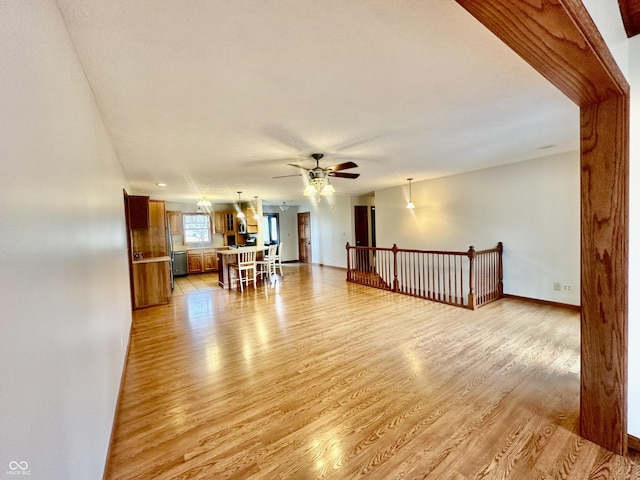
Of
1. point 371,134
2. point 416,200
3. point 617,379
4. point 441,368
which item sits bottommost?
point 441,368

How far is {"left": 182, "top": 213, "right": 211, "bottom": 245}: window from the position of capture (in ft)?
30.2

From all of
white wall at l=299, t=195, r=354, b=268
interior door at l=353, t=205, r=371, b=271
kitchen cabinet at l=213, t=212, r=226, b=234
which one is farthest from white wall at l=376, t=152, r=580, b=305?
kitchen cabinet at l=213, t=212, r=226, b=234

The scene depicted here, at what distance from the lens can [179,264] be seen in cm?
884

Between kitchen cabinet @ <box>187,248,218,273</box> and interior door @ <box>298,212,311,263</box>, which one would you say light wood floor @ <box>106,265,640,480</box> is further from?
interior door @ <box>298,212,311,263</box>

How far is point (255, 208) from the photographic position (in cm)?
913

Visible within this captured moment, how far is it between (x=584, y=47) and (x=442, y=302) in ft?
13.9

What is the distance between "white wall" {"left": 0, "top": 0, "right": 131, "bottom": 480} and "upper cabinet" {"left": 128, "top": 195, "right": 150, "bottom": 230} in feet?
11.2

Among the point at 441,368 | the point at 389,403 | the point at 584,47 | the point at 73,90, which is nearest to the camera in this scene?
the point at 584,47

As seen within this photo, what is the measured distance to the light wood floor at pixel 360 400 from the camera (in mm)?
1609

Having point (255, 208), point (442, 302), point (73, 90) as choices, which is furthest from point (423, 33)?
point (255, 208)

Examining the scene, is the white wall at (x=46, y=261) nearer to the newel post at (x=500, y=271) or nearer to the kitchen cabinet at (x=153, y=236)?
the kitchen cabinet at (x=153, y=236)

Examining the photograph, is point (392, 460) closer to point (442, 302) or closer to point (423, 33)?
point (423, 33)

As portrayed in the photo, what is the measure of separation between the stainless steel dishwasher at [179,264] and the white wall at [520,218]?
7.54 m

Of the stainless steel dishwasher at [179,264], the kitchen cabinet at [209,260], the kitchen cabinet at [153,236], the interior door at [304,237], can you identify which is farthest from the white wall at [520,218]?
the stainless steel dishwasher at [179,264]
